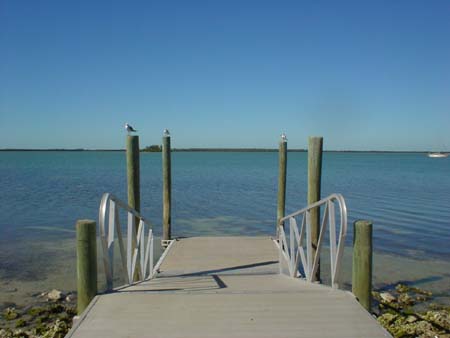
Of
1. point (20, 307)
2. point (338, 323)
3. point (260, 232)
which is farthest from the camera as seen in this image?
point (260, 232)

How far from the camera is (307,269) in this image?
5480mm

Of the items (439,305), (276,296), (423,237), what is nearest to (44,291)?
(276,296)

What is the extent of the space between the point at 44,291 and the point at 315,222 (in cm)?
519

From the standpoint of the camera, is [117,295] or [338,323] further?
[117,295]

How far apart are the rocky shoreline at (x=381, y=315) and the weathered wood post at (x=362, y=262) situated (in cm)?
235

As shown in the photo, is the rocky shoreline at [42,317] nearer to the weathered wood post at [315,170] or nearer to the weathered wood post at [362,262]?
the weathered wood post at [315,170]

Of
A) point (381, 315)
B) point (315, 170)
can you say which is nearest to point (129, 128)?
point (315, 170)

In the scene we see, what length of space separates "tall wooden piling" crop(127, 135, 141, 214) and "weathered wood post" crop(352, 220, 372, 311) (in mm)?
3806

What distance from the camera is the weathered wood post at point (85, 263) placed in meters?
3.61

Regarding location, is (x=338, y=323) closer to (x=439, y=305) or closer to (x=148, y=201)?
(x=439, y=305)

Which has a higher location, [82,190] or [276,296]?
[276,296]

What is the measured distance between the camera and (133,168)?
6527mm

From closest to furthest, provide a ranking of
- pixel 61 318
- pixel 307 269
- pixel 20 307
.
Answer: pixel 307 269
pixel 61 318
pixel 20 307

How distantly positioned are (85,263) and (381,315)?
486 centimetres
